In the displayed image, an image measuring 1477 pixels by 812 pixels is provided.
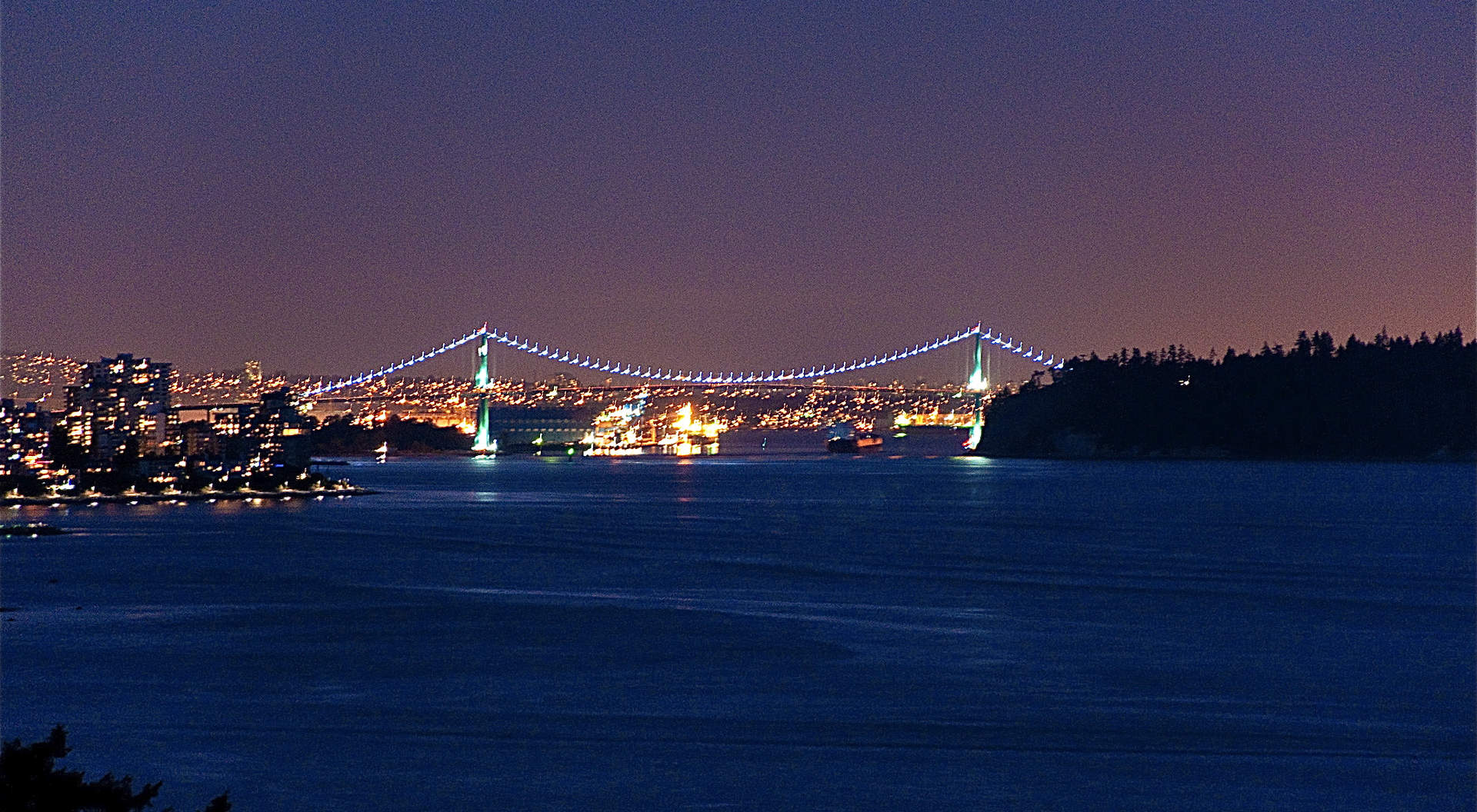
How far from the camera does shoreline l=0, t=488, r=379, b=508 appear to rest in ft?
129

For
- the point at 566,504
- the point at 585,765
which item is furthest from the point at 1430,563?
the point at 566,504

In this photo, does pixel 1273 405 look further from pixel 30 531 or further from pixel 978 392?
pixel 30 531

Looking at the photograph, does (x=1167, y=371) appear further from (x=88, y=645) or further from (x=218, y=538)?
(x=88, y=645)

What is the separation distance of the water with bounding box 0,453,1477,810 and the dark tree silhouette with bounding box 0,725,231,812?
9.14ft

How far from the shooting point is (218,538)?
26.2 meters

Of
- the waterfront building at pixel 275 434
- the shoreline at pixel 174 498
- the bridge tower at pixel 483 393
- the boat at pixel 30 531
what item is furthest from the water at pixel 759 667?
the bridge tower at pixel 483 393

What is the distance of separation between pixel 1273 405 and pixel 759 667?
63193mm

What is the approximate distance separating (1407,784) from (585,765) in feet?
12.6

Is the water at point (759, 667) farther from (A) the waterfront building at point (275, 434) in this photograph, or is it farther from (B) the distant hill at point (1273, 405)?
(B) the distant hill at point (1273, 405)

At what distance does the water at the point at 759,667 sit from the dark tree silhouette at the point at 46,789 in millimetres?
2786

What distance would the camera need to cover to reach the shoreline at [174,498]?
1543 inches

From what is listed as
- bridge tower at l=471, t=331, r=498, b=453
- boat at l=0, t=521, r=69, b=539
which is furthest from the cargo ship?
boat at l=0, t=521, r=69, b=539

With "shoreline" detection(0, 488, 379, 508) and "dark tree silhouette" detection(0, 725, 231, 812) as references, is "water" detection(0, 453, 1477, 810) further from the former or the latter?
"shoreline" detection(0, 488, 379, 508)

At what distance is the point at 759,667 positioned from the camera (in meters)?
11.8
